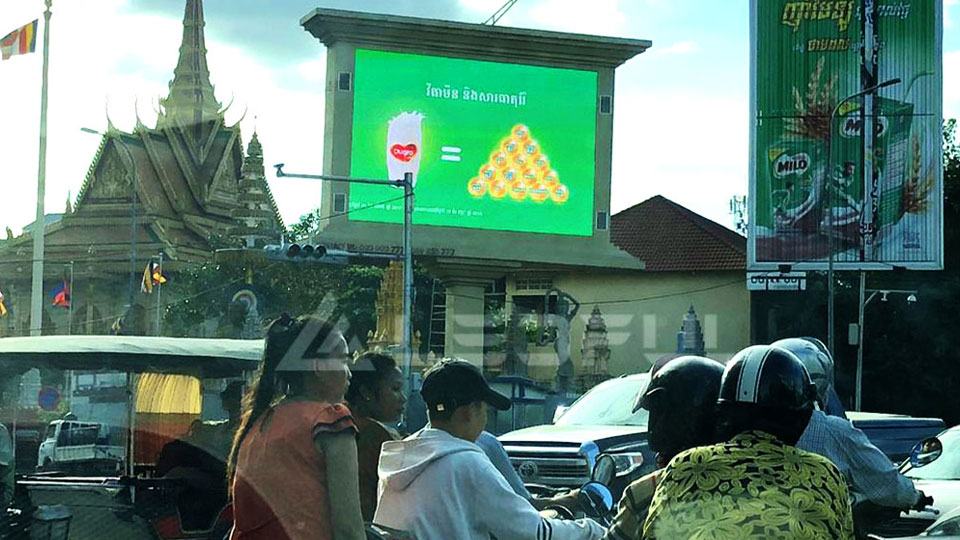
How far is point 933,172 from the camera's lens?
123 ft

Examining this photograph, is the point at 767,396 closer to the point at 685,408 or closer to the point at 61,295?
the point at 685,408

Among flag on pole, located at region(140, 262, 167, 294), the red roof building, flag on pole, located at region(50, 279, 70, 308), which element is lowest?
flag on pole, located at region(50, 279, 70, 308)

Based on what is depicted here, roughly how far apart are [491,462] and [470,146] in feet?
115

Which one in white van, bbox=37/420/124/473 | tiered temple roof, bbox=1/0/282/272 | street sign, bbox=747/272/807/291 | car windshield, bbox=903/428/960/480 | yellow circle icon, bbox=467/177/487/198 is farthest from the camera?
tiered temple roof, bbox=1/0/282/272

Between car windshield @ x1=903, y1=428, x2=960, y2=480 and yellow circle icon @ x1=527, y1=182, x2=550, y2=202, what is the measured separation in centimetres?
2938

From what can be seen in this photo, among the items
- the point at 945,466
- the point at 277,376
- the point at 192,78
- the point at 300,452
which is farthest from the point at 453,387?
the point at 192,78

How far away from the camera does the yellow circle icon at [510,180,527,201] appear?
39.1 meters

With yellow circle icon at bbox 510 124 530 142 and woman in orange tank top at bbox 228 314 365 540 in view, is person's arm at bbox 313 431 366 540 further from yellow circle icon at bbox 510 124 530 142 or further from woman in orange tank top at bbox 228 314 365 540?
yellow circle icon at bbox 510 124 530 142

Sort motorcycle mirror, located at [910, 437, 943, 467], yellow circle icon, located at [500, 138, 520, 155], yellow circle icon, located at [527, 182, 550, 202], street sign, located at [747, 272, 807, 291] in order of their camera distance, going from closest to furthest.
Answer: motorcycle mirror, located at [910, 437, 943, 467] → yellow circle icon, located at [500, 138, 520, 155] → yellow circle icon, located at [527, 182, 550, 202] → street sign, located at [747, 272, 807, 291]

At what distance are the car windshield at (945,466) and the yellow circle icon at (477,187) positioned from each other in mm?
28961

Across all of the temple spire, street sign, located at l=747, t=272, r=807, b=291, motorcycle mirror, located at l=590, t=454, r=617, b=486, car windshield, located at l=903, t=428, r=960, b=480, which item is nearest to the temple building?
the temple spire

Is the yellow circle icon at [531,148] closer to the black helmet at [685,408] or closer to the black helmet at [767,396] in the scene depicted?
the black helmet at [685,408]

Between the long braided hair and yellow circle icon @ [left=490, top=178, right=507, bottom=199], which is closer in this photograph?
the long braided hair

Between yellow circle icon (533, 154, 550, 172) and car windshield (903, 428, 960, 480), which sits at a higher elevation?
yellow circle icon (533, 154, 550, 172)
